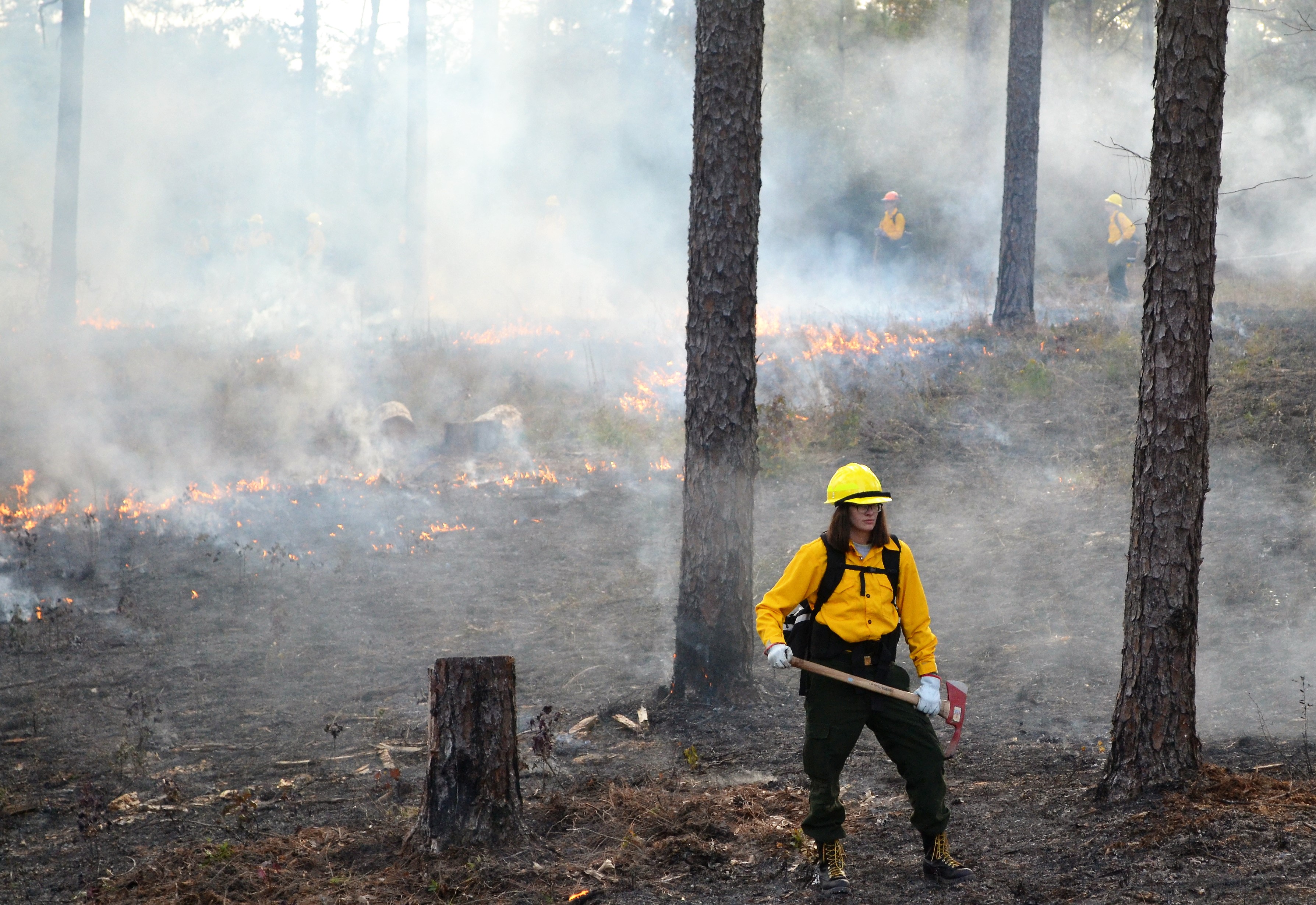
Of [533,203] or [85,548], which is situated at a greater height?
[533,203]

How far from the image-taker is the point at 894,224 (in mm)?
19594

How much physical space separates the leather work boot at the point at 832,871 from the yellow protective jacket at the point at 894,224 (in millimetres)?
16828

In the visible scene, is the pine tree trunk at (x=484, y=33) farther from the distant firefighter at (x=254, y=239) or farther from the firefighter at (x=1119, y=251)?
the firefighter at (x=1119, y=251)

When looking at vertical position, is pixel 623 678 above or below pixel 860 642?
below

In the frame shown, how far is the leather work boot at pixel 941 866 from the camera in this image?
4.27 m

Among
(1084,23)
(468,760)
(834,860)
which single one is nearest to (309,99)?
(1084,23)

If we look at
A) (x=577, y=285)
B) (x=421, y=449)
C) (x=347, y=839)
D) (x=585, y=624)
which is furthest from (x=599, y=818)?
(x=577, y=285)

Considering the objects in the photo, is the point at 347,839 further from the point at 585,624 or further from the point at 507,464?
the point at 507,464

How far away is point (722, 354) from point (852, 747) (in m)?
3.34

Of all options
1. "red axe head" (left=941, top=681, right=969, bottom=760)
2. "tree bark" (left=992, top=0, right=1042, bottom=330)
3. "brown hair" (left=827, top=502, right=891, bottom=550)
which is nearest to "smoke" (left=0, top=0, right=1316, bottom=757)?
"tree bark" (left=992, top=0, right=1042, bottom=330)

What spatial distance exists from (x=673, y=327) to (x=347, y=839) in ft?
48.3

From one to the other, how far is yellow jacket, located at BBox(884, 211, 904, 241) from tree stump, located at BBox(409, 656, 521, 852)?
1648cm

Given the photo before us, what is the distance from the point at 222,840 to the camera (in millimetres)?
5340

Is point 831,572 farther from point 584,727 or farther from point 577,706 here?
point 577,706
